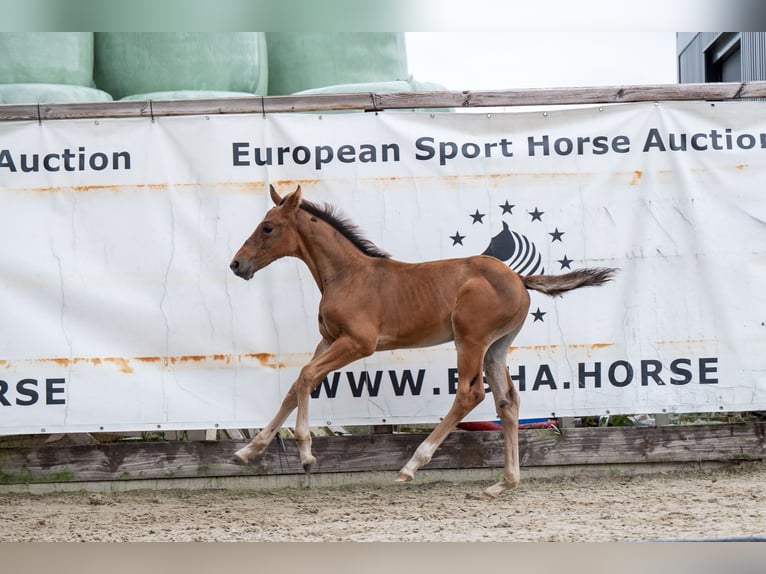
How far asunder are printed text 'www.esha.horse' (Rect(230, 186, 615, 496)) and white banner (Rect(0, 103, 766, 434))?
0.33 metres

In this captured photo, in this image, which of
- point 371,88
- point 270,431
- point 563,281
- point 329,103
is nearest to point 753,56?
point 371,88

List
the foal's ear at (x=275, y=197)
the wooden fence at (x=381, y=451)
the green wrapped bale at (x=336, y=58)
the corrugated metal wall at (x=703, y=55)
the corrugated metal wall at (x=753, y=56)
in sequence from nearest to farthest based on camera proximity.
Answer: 1. the foal's ear at (x=275, y=197)
2. the wooden fence at (x=381, y=451)
3. the green wrapped bale at (x=336, y=58)
4. the corrugated metal wall at (x=753, y=56)
5. the corrugated metal wall at (x=703, y=55)

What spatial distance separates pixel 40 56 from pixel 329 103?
1810mm

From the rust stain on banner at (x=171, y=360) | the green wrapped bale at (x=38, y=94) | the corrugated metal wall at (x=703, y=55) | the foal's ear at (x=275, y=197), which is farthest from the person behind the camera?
the corrugated metal wall at (x=703, y=55)

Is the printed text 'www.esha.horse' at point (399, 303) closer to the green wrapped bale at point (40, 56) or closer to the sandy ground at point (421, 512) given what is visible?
the sandy ground at point (421, 512)

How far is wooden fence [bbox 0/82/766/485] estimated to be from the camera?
207 inches

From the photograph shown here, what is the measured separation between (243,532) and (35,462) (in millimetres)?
1478

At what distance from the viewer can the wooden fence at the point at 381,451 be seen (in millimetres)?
5250

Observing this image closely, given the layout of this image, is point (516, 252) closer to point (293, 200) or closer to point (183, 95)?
point (293, 200)

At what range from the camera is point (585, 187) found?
5.23 meters

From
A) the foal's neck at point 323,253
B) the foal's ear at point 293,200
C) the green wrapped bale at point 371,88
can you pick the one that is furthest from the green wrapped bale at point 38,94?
the foal's neck at point 323,253
